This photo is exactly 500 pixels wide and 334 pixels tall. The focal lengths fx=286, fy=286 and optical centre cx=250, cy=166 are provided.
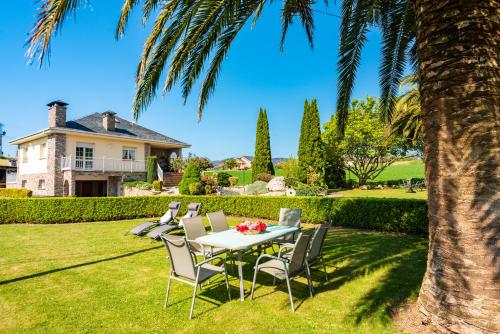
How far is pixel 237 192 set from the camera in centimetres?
2309

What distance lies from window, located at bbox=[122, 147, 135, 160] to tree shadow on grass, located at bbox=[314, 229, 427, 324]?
19.8 metres

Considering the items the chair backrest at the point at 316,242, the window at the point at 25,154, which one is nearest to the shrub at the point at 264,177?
the window at the point at 25,154

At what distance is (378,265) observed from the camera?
5941 mm

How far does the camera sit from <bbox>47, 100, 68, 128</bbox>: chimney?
65.6ft

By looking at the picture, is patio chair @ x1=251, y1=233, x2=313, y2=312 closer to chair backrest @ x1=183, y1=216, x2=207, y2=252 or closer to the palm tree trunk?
the palm tree trunk

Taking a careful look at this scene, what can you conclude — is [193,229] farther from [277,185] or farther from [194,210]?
[277,185]

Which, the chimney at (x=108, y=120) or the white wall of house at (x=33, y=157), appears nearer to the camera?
the white wall of house at (x=33, y=157)

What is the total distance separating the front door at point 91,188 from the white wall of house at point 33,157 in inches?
103

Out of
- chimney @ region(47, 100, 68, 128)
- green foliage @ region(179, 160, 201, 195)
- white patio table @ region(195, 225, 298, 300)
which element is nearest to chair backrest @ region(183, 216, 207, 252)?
white patio table @ region(195, 225, 298, 300)

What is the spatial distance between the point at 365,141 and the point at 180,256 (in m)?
27.3

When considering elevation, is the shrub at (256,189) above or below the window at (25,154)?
below

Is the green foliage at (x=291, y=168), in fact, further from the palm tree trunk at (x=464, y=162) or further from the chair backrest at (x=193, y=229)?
the palm tree trunk at (x=464, y=162)

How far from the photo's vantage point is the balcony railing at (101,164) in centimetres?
1998

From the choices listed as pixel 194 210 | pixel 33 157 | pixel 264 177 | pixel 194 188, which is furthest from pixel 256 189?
pixel 33 157
